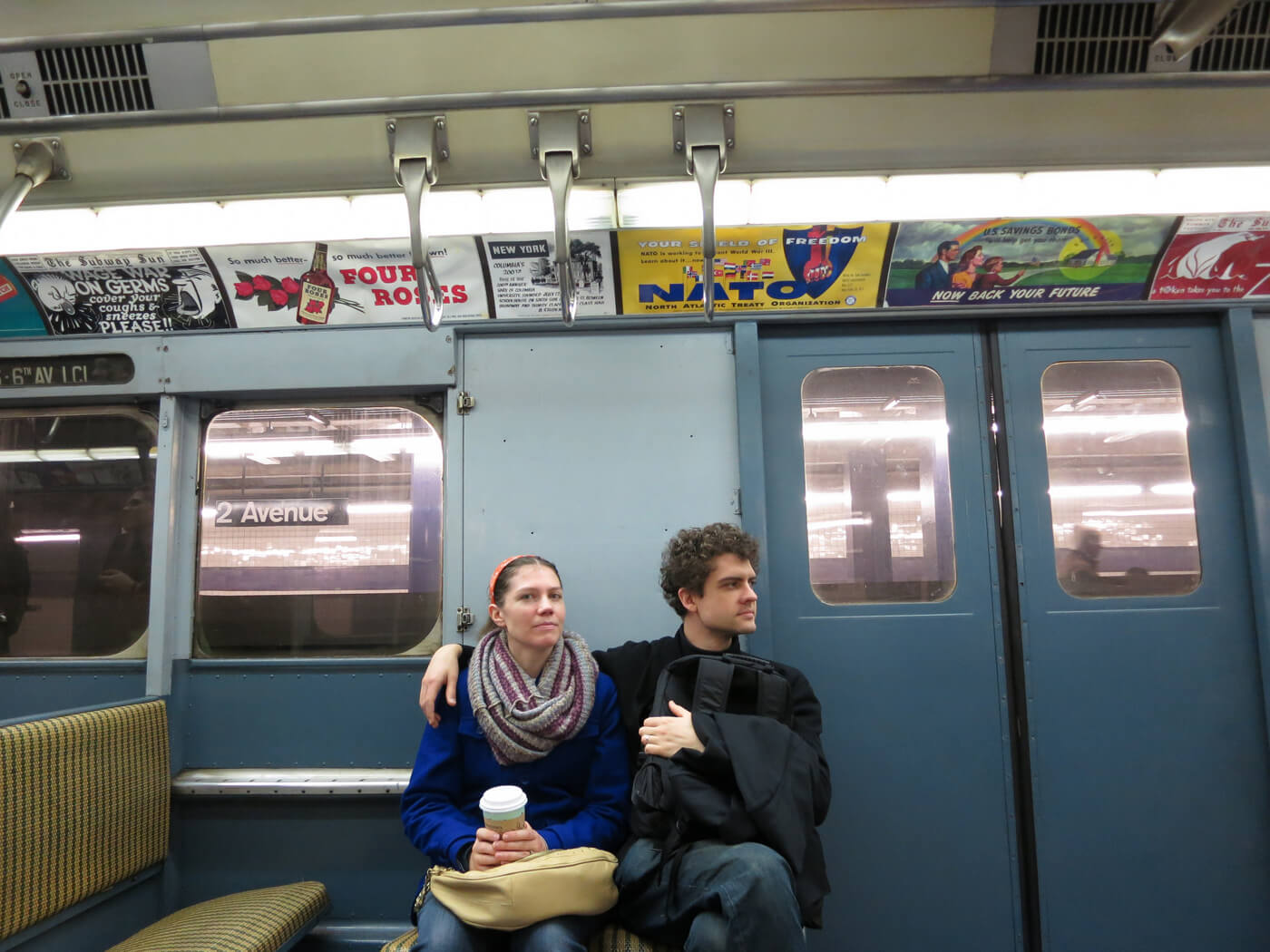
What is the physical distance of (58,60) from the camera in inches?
75.1

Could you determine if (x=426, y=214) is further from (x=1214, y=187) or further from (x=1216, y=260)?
(x=1216, y=260)

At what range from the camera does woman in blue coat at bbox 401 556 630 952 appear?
2.21 metres

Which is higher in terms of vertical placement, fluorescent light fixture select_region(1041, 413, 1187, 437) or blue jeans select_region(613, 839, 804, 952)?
fluorescent light fixture select_region(1041, 413, 1187, 437)

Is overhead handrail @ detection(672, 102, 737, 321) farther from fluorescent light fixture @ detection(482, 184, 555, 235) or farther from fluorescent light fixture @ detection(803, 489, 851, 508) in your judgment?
fluorescent light fixture @ detection(803, 489, 851, 508)

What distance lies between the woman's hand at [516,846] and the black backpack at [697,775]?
11.9 inches

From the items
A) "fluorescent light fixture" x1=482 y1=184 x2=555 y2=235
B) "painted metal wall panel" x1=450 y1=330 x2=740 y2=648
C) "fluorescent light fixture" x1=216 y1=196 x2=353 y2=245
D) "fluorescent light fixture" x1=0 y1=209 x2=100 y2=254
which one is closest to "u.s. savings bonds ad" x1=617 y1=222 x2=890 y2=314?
"painted metal wall panel" x1=450 y1=330 x2=740 y2=648

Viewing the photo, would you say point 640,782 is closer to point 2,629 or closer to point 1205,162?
point 1205,162

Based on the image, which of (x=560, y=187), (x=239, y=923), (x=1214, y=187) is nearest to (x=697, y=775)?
(x=239, y=923)

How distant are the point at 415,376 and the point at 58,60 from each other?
55.1 inches

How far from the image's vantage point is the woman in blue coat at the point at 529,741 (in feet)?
7.26

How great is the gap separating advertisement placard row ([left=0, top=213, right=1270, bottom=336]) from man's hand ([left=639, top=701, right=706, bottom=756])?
1.63 m

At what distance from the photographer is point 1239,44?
6.04 feet

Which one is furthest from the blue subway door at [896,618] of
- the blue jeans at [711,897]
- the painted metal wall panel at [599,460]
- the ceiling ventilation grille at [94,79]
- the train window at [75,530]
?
the train window at [75,530]

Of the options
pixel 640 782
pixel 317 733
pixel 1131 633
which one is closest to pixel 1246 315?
pixel 1131 633
